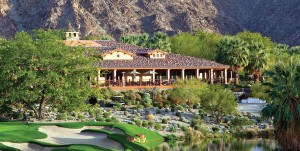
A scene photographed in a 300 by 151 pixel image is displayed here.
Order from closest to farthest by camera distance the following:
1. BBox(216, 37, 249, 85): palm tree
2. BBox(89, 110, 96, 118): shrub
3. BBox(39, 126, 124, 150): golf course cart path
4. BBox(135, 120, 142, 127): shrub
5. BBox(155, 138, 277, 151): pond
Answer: BBox(39, 126, 124, 150): golf course cart path
BBox(155, 138, 277, 151): pond
BBox(135, 120, 142, 127): shrub
BBox(89, 110, 96, 118): shrub
BBox(216, 37, 249, 85): palm tree

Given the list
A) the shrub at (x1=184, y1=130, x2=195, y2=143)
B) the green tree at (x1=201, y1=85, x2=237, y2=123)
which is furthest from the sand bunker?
the green tree at (x1=201, y1=85, x2=237, y2=123)

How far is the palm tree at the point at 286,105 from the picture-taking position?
37.9m

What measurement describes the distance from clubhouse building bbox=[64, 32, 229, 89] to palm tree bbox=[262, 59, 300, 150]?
138 feet

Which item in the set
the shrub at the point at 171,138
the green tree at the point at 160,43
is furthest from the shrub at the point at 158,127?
the green tree at the point at 160,43

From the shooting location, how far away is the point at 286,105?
38.4 meters

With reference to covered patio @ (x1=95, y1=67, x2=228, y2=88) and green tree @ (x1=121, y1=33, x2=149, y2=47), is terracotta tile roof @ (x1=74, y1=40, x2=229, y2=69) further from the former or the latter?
green tree @ (x1=121, y1=33, x2=149, y2=47)

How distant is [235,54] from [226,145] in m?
45.8

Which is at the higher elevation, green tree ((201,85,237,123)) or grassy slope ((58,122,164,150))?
green tree ((201,85,237,123))

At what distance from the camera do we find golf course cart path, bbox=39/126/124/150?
44.5 m

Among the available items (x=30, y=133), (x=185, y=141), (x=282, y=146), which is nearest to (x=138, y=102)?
(x=185, y=141)

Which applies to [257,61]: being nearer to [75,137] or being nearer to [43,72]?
[43,72]

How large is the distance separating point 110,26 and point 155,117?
5163 inches

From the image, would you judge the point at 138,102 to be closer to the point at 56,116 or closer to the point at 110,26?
the point at 56,116

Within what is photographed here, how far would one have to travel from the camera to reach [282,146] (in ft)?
125
